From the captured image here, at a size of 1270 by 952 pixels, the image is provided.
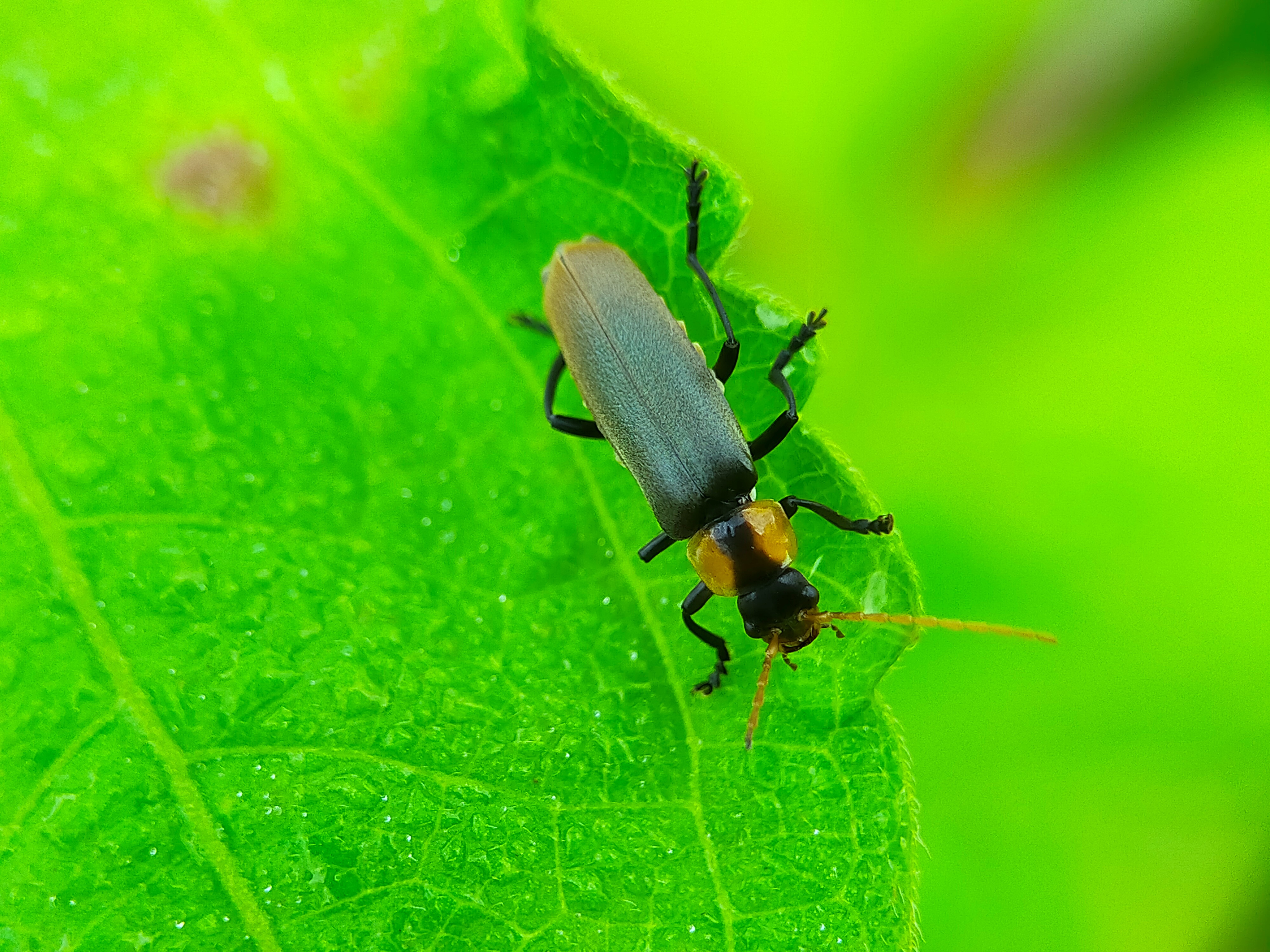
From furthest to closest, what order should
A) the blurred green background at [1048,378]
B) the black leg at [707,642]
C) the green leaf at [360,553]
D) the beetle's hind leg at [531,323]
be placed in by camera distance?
the blurred green background at [1048,378], the beetle's hind leg at [531,323], the black leg at [707,642], the green leaf at [360,553]

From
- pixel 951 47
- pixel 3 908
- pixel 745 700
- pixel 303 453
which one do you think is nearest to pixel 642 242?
pixel 303 453

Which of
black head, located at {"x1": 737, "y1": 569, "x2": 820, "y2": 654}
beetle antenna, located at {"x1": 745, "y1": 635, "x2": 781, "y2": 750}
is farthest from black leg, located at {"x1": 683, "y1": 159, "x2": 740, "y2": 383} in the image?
beetle antenna, located at {"x1": 745, "y1": 635, "x2": 781, "y2": 750}

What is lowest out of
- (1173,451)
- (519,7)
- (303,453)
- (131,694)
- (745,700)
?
(1173,451)

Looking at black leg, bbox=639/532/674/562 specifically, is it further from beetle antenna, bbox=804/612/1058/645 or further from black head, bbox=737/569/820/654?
beetle antenna, bbox=804/612/1058/645

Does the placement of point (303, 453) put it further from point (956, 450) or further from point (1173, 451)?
point (1173, 451)

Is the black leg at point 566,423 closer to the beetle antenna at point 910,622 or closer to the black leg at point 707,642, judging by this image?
the black leg at point 707,642

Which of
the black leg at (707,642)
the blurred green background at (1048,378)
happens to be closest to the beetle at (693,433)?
the black leg at (707,642)

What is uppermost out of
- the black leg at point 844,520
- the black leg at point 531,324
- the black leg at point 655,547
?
the black leg at point 531,324
